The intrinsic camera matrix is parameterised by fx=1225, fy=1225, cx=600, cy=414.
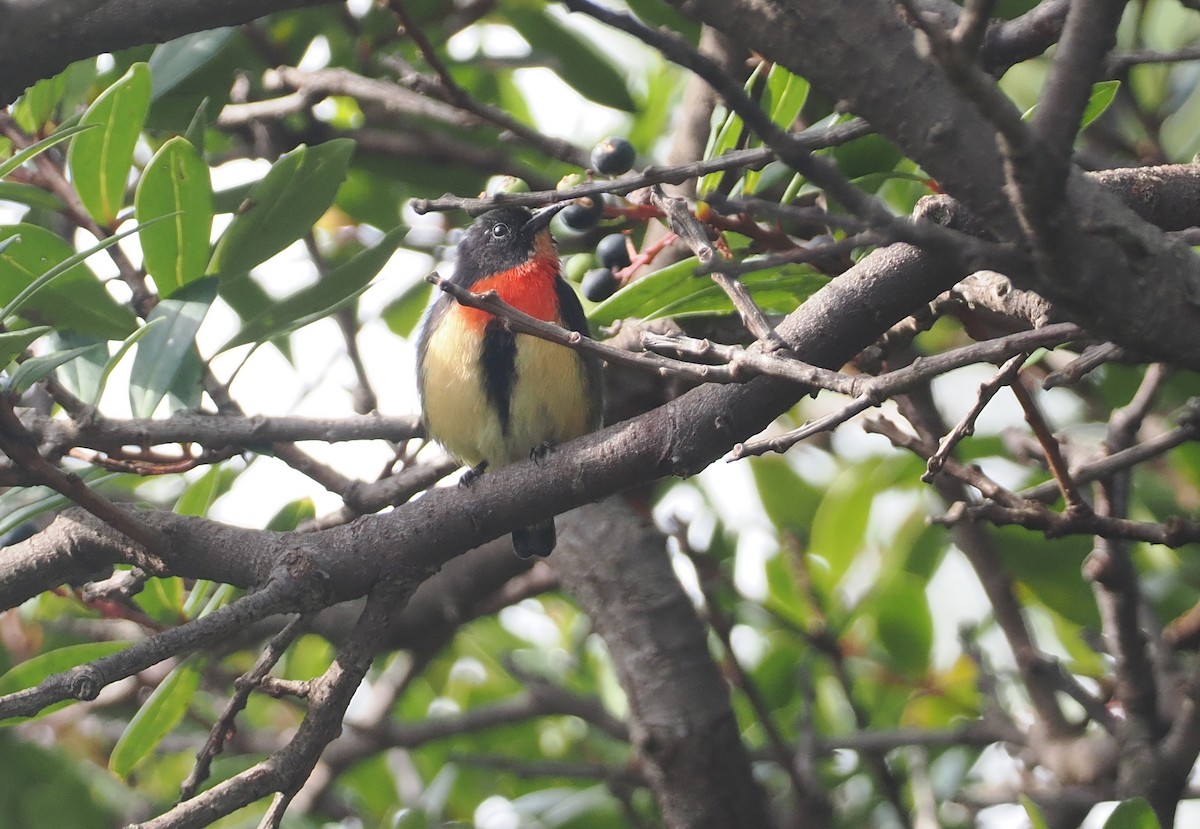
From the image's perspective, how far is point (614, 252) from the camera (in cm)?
350

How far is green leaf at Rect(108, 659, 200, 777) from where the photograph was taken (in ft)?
10.1

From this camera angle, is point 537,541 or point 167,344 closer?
point 167,344

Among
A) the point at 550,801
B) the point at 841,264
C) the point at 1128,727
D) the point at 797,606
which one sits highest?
the point at 841,264

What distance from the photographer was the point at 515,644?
5.29 m

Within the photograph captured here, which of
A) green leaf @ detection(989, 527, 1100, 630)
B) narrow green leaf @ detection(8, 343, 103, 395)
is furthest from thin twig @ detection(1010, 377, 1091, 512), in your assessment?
narrow green leaf @ detection(8, 343, 103, 395)

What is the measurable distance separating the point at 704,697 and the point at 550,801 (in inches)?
34.6

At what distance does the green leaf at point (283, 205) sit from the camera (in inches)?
121

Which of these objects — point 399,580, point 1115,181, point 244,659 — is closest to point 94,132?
point 399,580

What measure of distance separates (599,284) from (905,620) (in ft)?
5.57

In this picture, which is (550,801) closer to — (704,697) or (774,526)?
(704,697)

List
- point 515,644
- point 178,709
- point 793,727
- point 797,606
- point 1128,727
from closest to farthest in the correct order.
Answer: point 178,709
point 1128,727
point 797,606
point 793,727
point 515,644

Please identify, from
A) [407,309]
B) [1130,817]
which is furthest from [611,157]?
[407,309]

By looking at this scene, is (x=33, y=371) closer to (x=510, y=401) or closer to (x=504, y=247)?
(x=510, y=401)

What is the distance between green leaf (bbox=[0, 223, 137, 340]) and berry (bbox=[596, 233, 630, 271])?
1.28 m
